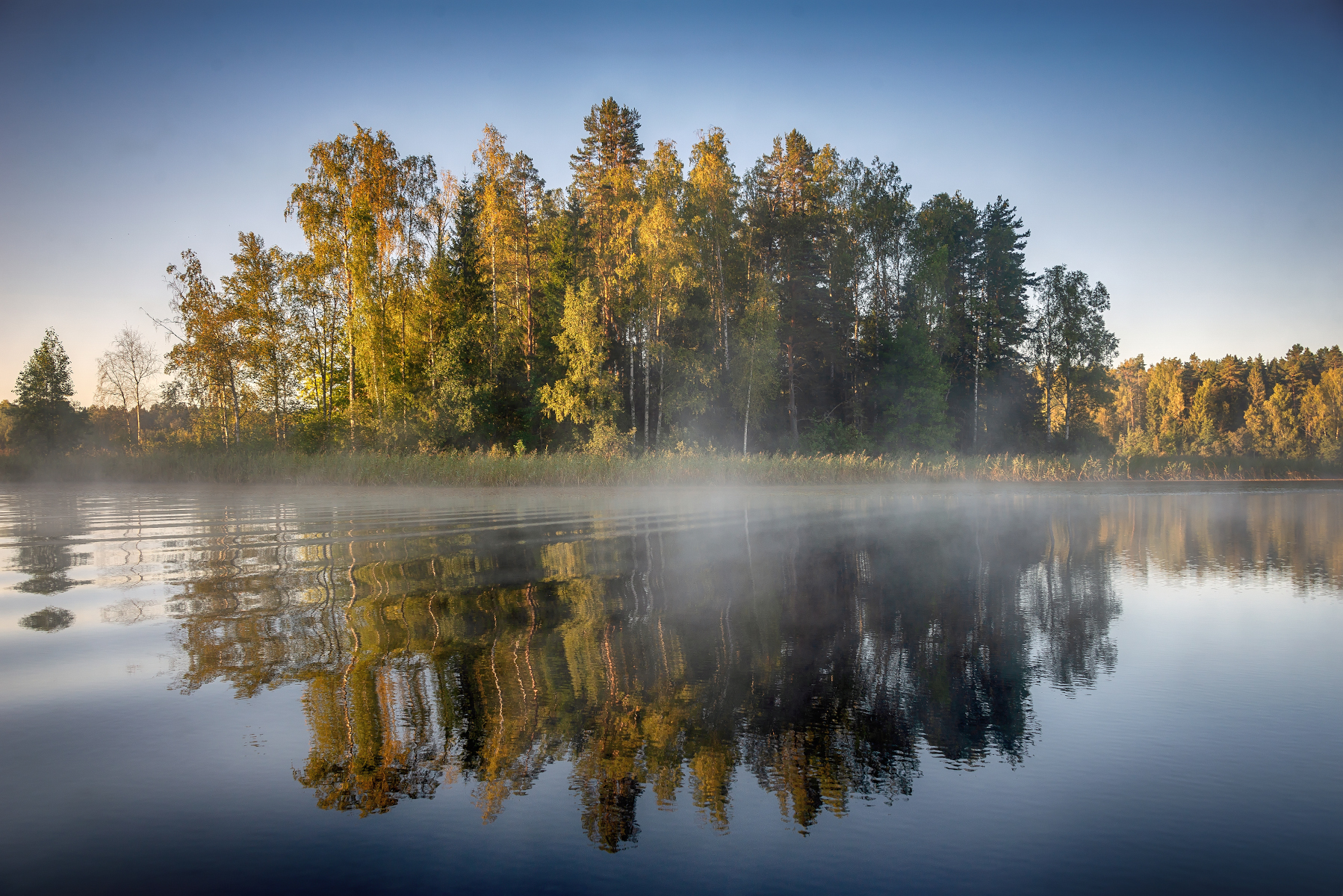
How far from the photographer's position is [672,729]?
3865mm

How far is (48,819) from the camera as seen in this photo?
3018 mm

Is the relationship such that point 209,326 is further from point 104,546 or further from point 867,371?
point 867,371

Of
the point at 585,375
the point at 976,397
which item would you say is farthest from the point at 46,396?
the point at 976,397

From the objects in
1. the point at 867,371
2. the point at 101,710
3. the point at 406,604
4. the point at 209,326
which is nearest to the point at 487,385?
the point at 209,326

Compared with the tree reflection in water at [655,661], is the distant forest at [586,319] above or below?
above

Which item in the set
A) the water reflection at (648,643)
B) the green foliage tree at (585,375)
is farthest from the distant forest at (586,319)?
the water reflection at (648,643)

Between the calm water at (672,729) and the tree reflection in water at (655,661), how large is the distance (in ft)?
0.10

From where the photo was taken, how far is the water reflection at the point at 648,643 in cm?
347

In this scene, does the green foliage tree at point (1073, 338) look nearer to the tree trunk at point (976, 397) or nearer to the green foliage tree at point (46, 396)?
the tree trunk at point (976, 397)

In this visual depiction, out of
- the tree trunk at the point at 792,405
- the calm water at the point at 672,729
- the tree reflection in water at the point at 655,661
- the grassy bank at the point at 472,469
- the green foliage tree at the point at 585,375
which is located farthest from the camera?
the tree trunk at the point at 792,405

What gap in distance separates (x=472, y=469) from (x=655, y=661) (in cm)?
2522

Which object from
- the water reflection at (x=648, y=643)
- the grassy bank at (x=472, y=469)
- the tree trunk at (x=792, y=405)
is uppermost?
the tree trunk at (x=792, y=405)

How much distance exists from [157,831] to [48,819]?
49cm

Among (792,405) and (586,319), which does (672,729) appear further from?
(792,405)
